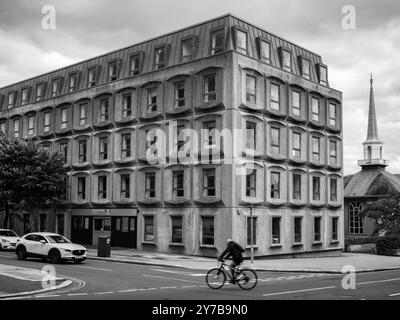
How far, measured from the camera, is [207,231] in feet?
117

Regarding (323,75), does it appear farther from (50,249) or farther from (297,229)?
(50,249)

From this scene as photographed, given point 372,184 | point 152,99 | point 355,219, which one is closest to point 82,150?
point 152,99

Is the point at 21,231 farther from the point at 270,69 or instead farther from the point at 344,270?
the point at 344,270

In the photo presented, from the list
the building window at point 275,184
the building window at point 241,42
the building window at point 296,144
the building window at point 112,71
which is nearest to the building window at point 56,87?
the building window at point 112,71

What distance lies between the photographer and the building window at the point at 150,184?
38.9 metres

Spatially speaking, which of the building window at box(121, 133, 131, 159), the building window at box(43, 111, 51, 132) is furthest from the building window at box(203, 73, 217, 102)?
the building window at box(43, 111, 51, 132)

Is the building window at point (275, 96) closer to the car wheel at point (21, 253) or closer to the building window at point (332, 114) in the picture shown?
the building window at point (332, 114)

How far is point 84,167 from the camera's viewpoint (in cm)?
4409

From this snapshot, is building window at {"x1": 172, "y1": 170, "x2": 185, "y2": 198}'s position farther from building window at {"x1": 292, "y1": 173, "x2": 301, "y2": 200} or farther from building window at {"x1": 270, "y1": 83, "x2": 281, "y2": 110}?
building window at {"x1": 292, "y1": 173, "x2": 301, "y2": 200}

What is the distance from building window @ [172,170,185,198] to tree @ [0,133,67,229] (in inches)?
378

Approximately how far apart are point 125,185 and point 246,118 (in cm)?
1101

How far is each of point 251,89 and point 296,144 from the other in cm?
657
